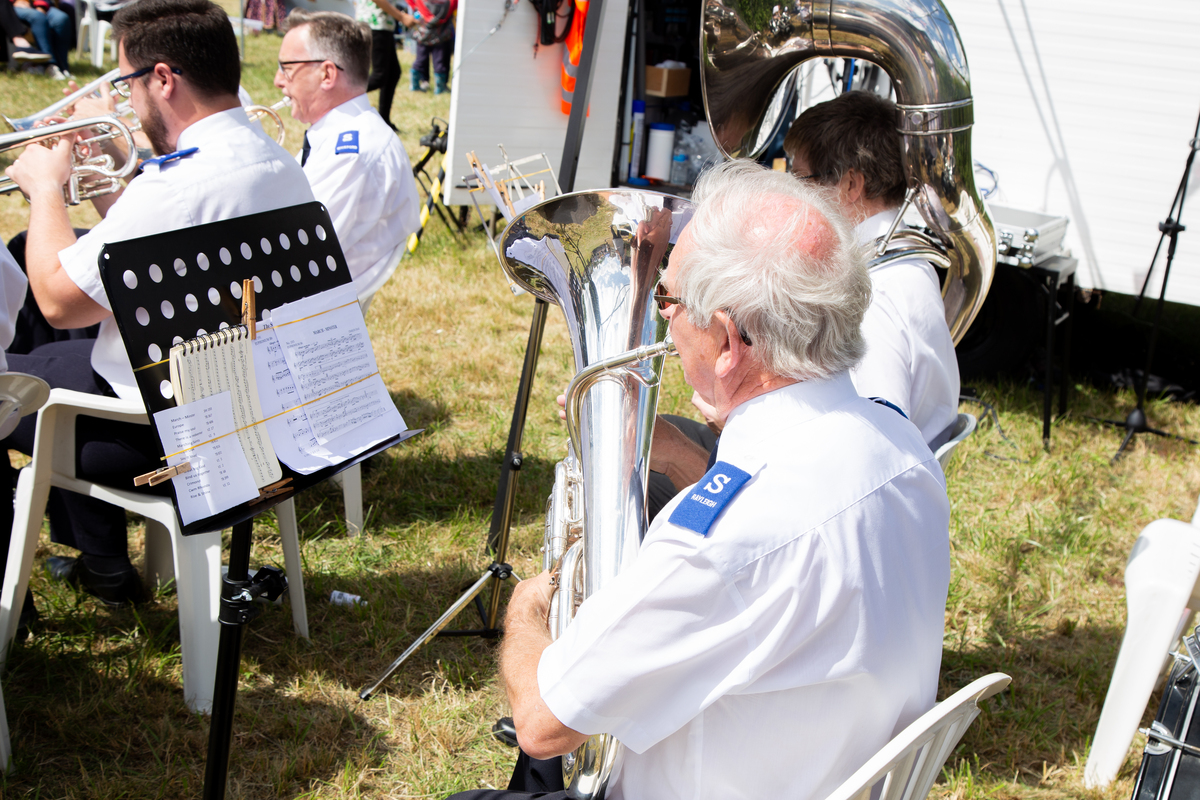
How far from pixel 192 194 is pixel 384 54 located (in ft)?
18.3

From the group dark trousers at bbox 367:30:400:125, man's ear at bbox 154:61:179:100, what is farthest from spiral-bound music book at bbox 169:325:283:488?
dark trousers at bbox 367:30:400:125

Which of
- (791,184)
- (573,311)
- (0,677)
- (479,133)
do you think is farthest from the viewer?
(479,133)

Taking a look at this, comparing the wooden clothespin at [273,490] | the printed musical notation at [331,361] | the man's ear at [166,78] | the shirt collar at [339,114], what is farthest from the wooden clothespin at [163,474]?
the shirt collar at [339,114]

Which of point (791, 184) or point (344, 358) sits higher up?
point (791, 184)

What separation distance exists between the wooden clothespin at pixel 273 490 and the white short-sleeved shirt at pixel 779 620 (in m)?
0.69

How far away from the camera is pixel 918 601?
3.83 feet

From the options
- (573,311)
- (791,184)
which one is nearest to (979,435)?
(573,311)

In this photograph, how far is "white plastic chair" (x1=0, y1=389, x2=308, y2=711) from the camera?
215 cm

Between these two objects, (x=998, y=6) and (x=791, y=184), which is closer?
(x=791, y=184)

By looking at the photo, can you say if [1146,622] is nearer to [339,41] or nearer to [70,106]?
[339,41]

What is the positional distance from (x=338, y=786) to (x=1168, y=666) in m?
2.17

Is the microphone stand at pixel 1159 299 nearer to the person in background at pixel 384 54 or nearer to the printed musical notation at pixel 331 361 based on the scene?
the printed musical notation at pixel 331 361

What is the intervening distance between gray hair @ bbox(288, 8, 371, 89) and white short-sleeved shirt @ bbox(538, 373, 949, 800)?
2734mm

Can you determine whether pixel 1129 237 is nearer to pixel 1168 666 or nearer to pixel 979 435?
pixel 979 435
